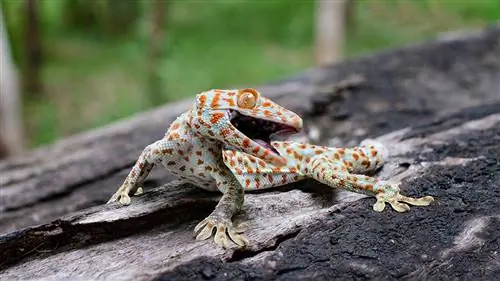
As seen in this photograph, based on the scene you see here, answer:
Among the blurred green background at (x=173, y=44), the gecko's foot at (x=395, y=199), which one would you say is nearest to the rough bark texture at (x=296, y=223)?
the gecko's foot at (x=395, y=199)

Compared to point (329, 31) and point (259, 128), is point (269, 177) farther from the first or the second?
point (329, 31)

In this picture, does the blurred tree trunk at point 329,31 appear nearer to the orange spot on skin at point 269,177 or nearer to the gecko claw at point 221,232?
the orange spot on skin at point 269,177

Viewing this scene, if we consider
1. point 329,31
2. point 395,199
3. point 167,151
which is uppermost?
point 329,31

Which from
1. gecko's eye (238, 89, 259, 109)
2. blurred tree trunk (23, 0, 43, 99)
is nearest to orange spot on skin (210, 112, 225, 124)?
gecko's eye (238, 89, 259, 109)

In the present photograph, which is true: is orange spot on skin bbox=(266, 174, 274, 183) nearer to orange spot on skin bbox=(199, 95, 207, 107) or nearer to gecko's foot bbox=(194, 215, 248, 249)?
gecko's foot bbox=(194, 215, 248, 249)

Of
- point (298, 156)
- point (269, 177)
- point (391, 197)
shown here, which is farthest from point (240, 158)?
point (391, 197)

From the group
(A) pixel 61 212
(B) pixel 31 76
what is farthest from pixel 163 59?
(A) pixel 61 212
